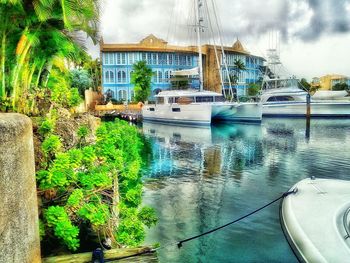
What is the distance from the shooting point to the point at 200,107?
39.0 metres

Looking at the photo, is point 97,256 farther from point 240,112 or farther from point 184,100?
point 240,112

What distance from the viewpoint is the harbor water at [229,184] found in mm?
8969

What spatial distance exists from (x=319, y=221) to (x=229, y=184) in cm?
815

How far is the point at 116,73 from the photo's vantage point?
66312mm

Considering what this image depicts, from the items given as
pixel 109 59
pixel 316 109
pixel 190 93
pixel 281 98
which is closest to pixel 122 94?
pixel 109 59

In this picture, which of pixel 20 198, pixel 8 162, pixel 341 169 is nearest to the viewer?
pixel 8 162

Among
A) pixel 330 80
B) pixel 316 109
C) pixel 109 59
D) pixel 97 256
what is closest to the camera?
pixel 97 256

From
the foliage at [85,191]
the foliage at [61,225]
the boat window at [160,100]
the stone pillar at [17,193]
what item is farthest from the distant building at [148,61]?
the stone pillar at [17,193]

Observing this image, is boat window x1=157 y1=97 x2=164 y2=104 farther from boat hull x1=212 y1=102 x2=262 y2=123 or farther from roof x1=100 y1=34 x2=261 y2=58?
roof x1=100 y1=34 x2=261 y2=58

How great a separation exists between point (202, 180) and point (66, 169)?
11.1 m

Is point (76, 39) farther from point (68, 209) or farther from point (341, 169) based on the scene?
point (341, 169)

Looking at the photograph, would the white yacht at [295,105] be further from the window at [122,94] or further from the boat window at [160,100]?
the window at [122,94]

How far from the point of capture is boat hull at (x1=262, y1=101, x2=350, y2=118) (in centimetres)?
4678

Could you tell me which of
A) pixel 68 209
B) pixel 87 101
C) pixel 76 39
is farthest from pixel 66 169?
pixel 87 101
